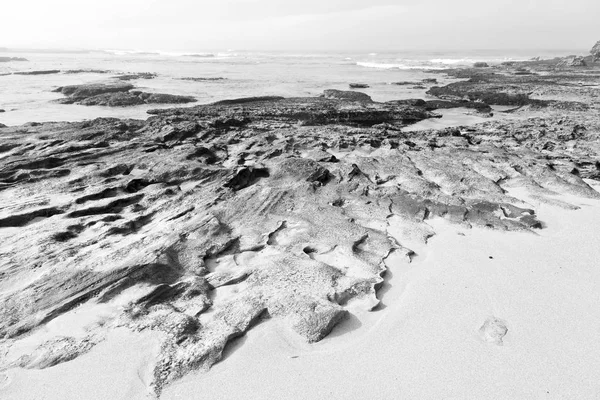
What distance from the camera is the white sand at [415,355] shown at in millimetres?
4156

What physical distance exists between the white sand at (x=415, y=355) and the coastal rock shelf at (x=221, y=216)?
0.24 meters

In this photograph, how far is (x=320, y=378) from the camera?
431cm

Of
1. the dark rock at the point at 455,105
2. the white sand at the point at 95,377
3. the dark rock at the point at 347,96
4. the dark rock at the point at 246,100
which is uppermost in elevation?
the dark rock at the point at 347,96

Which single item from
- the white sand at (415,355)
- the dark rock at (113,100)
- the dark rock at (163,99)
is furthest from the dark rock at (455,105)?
the white sand at (415,355)

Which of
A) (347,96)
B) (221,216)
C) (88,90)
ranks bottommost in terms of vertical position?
(221,216)

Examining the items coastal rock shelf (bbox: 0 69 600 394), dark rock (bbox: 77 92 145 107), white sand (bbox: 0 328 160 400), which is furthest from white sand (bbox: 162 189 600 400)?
dark rock (bbox: 77 92 145 107)

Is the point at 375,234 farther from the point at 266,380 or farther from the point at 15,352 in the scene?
the point at 15,352

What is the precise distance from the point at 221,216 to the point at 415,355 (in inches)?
190

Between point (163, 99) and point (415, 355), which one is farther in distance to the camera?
point (163, 99)

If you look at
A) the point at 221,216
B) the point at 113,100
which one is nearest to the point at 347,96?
the point at 113,100

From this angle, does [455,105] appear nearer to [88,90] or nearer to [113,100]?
[113,100]

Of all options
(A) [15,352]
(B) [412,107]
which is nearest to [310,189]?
(A) [15,352]

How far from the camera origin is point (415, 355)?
466cm

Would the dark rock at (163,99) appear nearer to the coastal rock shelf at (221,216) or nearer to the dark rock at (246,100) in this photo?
the dark rock at (246,100)
